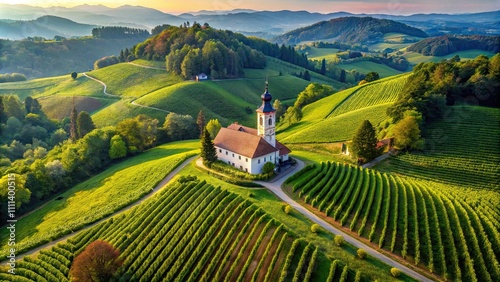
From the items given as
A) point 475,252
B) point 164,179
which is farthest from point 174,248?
point 475,252

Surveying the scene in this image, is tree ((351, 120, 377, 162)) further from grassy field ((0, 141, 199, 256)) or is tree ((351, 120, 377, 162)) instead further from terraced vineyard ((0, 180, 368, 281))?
grassy field ((0, 141, 199, 256))

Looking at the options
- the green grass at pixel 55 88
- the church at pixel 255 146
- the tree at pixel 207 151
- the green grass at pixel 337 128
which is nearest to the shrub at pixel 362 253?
the church at pixel 255 146

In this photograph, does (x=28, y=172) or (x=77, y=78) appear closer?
(x=28, y=172)

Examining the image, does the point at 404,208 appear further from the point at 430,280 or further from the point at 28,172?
the point at 28,172

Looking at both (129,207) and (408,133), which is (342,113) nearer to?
(408,133)

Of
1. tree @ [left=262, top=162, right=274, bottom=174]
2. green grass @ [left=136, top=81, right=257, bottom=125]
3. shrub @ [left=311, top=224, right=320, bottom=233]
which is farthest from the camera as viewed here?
green grass @ [left=136, top=81, right=257, bottom=125]

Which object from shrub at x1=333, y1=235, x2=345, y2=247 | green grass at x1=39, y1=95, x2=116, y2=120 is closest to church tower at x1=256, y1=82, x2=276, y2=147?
shrub at x1=333, y1=235, x2=345, y2=247
